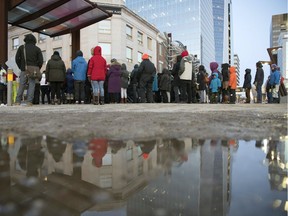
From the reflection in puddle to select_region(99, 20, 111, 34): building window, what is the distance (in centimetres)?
2931

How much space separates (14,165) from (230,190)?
0.73 metres

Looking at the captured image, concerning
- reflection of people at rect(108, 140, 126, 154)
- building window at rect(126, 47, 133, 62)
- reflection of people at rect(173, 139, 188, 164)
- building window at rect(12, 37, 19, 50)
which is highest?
building window at rect(12, 37, 19, 50)

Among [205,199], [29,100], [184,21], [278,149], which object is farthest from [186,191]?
[184,21]

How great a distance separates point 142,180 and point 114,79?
32.3 ft

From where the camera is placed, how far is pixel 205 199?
67 cm

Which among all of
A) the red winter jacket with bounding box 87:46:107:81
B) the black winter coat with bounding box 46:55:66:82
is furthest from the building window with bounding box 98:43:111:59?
Answer: the red winter jacket with bounding box 87:46:107:81

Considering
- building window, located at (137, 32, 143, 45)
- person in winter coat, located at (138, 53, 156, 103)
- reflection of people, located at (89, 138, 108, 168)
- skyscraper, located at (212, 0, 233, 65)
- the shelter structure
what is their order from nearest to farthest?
reflection of people, located at (89, 138, 108, 168) → the shelter structure → person in winter coat, located at (138, 53, 156, 103) → building window, located at (137, 32, 143, 45) → skyscraper, located at (212, 0, 233, 65)

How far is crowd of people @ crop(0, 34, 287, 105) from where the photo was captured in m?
7.27

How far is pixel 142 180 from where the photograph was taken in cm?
82

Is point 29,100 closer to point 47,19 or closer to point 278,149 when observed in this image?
point 47,19

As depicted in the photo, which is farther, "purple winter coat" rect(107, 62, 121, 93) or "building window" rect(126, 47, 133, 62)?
"building window" rect(126, 47, 133, 62)

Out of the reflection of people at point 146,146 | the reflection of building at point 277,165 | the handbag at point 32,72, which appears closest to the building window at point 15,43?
the handbag at point 32,72

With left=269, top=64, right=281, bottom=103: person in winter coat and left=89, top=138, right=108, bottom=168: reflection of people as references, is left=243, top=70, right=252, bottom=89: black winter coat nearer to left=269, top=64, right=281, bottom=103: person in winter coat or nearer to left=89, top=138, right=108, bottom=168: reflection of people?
left=269, top=64, right=281, bottom=103: person in winter coat

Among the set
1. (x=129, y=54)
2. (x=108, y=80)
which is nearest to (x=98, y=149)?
(x=108, y=80)
